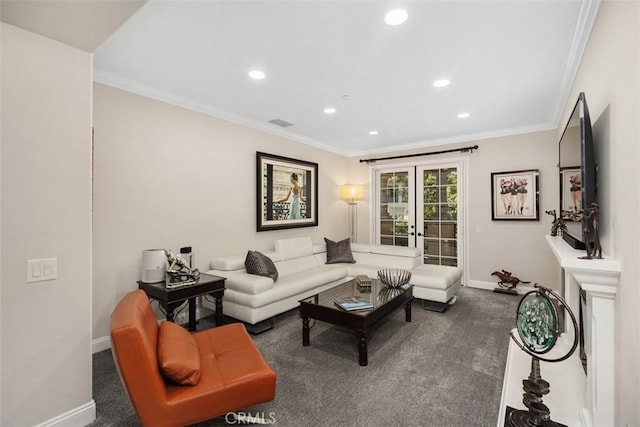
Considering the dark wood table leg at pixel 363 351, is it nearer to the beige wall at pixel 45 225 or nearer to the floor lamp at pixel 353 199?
the beige wall at pixel 45 225

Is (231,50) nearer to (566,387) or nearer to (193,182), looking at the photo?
(193,182)

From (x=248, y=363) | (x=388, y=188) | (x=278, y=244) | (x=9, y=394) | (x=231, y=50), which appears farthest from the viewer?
(x=388, y=188)

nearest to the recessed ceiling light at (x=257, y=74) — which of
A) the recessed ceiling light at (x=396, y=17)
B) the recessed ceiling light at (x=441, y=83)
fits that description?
the recessed ceiling light at (x=396, y=17)

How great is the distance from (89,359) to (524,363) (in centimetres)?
311

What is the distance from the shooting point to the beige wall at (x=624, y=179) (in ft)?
4.16

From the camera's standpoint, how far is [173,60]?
2678 mm

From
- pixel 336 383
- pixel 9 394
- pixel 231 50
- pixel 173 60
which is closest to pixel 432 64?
pixel 231 50

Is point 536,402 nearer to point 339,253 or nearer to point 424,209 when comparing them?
point 339,253

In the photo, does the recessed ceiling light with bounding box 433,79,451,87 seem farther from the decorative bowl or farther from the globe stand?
the globe stand

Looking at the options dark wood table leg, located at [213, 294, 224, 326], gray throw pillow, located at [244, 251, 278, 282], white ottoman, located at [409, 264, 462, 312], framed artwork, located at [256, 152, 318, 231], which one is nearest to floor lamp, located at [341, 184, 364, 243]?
framed artwork, located at [256, 152, 318, 231]

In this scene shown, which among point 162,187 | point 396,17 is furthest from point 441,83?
point 162,187

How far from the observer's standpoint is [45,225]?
1.78 metres

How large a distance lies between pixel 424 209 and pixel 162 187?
14.7 ft

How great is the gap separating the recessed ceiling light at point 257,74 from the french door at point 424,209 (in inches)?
149
